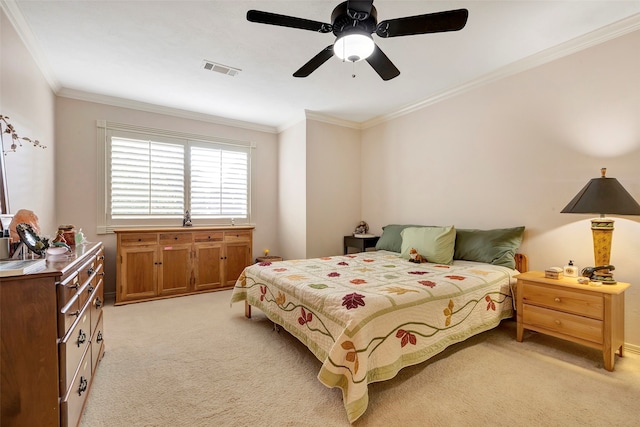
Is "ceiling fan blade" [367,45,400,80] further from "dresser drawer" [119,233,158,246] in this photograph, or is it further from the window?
"dresser drawer" [119,233,158,246]

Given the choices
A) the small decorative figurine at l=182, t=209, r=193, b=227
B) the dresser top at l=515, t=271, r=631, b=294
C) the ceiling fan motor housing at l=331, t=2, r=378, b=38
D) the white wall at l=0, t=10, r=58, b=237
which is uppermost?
the ceiling fan motor housing at l=331, t=2, r=378, b=38

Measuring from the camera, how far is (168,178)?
14.4 ft

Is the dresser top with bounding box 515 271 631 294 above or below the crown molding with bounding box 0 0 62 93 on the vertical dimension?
below

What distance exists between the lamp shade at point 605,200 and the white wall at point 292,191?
3.24m

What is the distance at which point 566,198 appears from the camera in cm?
275

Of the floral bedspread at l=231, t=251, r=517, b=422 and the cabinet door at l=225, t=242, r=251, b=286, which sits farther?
the cabinet door at l=225, t=242, r=251, b=286

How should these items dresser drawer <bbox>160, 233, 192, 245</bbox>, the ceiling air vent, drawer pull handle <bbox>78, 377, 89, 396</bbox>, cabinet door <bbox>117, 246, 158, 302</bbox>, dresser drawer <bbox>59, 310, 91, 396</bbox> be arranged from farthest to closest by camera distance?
dresser drawer <bbox>160, 233, 192, 245</bbox>
cabinet door <bbox>117, 246, 158, 302</bbox>
the ceiling air vent
drawer pull handle <bbox>78, 377, 89, 396</bbox>
dresser drawer <bbox>59, 310, 91, 396</bbox>

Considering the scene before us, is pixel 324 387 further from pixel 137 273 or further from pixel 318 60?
pixel 137 273

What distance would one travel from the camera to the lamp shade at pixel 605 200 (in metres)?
2.13

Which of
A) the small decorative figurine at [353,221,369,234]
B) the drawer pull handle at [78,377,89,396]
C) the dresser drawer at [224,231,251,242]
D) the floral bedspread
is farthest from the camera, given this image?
the small decorative figurine at [353,221,369,234]

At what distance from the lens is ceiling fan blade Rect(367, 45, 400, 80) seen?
210 cm

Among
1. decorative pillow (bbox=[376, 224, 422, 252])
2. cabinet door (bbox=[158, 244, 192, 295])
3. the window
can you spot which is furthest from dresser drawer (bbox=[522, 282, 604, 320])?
the window

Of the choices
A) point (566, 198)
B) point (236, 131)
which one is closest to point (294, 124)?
point (236, 131)

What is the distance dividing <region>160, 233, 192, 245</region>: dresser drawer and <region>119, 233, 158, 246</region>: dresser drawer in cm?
8
